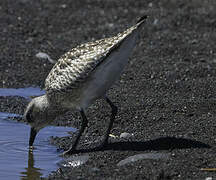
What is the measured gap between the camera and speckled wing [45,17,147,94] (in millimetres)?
7512

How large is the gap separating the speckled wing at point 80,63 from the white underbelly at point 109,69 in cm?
7

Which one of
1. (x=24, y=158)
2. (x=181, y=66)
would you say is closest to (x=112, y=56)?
(x=24, y=158)

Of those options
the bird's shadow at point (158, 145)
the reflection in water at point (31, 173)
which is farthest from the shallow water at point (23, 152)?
the bird's shadow at point (158, 145)

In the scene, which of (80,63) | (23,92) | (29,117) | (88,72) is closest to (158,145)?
(88,72)

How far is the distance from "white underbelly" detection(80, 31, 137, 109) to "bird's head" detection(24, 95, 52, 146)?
2.67 ft

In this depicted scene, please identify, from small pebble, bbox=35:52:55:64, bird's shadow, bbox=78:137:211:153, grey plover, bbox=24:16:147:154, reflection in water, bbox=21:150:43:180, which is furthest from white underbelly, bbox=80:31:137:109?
small pebble, bbox=35:52:55:64

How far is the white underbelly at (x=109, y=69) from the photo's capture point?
24.7 feet

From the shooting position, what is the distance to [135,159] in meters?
7.12

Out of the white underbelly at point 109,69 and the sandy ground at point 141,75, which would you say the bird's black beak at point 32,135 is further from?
the white underbelly at point 109,69

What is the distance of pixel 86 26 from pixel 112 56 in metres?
7.84

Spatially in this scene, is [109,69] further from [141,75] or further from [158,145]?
[141,75]

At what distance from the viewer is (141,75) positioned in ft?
36.7

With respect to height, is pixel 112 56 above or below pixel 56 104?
above

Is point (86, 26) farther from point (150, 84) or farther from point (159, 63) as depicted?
point (150, 84)
